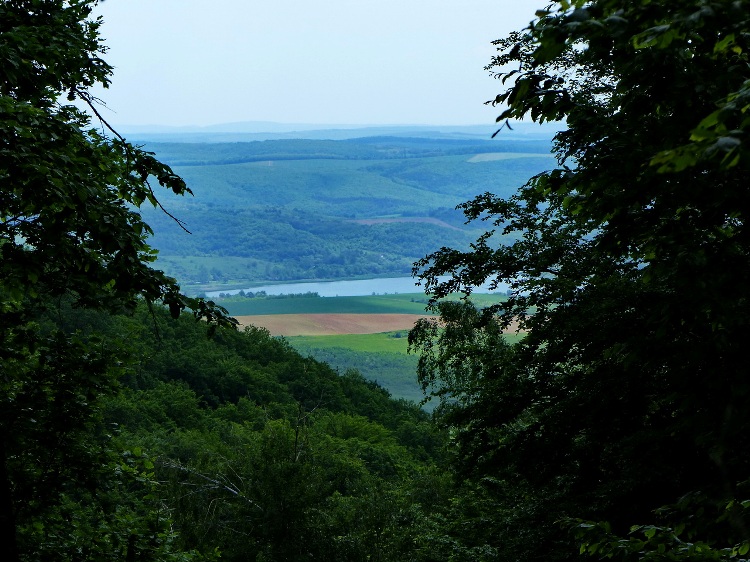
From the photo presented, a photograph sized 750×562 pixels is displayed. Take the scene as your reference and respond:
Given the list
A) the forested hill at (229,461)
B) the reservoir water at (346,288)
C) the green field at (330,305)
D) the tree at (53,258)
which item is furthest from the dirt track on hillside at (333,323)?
the tree at (53,258)

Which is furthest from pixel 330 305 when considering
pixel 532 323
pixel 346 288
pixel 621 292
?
pixel 621 292

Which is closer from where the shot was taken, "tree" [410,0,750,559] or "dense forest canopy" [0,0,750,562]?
"tree" [410,0,750,559]

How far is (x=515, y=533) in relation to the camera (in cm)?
1282

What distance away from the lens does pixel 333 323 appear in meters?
114

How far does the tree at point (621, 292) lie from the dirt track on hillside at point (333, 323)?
92501 mm

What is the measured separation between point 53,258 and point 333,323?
107 meters

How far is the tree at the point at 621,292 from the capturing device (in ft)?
13.6

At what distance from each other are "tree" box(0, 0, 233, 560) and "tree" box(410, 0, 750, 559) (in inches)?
136

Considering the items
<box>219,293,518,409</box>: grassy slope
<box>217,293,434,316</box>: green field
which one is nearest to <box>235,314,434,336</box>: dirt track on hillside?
<box>219,293,518,409</box>: grassy slope

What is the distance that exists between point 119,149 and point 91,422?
272 centimetres

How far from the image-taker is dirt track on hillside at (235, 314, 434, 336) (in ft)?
353

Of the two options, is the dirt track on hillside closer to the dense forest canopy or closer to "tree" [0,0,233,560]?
the dense forest canopy

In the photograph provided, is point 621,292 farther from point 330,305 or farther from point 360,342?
point 330,305

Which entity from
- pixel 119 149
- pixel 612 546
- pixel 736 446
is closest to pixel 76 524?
pixel 119 149
